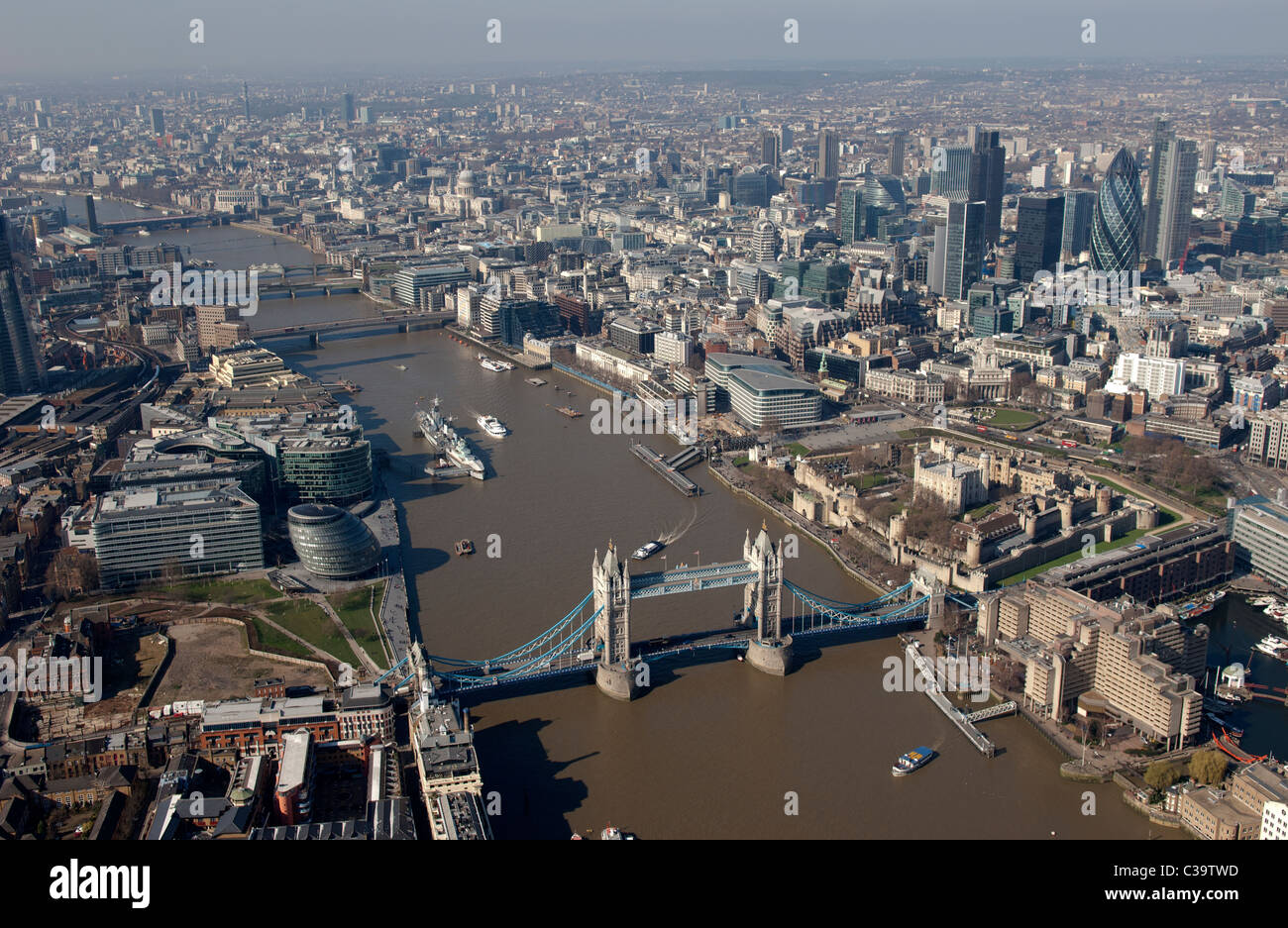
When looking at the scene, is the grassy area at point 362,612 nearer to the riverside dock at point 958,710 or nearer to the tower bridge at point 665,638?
the tower bridge at point 665,638

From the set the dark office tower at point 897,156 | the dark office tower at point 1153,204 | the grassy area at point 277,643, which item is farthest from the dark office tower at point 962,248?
the dark office tower at point 897,156

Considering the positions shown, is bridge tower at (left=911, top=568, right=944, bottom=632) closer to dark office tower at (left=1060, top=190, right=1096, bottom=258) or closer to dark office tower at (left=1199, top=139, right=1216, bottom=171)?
dark office tower at (left=1060, top=190, right=1096, bottom=258)

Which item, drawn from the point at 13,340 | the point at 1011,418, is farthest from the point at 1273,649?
the point at 13,340

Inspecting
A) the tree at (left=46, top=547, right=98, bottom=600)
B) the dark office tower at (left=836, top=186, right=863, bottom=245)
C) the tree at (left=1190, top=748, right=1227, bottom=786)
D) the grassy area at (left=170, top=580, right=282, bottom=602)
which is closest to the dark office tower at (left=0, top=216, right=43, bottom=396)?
the tree at (left=46, top=547, right=98, bottom=600)

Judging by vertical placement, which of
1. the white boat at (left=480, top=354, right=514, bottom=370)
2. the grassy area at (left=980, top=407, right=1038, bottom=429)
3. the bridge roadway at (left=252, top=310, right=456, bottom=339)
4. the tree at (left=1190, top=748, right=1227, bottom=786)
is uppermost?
the bridge roadway at (left=252, top=310, right=456, bottom=339)

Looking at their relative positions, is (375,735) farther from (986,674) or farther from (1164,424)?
(1164,424)
